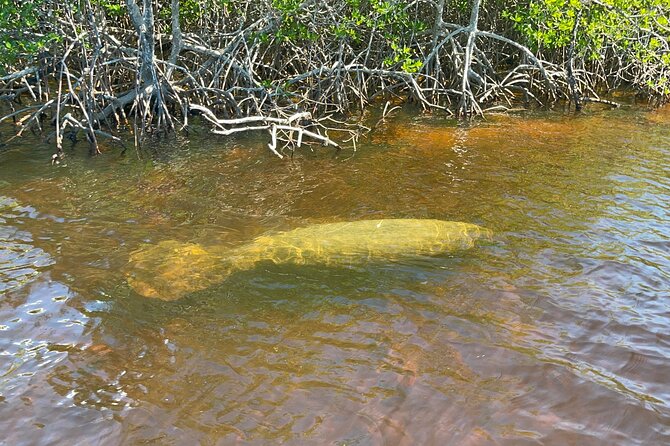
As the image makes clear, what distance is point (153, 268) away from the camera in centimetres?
415

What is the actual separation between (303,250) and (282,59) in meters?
6.06

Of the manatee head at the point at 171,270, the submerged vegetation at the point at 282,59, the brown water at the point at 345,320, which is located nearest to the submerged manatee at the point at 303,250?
the manatee head at the point at 171,270

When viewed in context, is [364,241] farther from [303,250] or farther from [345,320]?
[345,320]

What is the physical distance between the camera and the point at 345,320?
11.6 ft

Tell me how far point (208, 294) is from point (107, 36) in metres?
5.14

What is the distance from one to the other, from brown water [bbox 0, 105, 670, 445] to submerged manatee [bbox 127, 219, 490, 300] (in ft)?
0.47

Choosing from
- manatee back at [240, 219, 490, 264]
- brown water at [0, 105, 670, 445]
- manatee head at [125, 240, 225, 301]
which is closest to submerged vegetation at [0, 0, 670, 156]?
brown water at [0, 105, 670, 445]

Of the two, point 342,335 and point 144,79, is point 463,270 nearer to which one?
point 342,335

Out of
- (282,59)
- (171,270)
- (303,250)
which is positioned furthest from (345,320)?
(282,59)

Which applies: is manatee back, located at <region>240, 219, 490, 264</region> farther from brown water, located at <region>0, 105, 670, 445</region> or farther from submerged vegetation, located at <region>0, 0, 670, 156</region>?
submerged vegetation, located at <region>0, 0, 670, 156</region>

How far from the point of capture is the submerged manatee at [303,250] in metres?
4.06

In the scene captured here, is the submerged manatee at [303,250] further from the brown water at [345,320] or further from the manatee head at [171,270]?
the brown water at [345,320]

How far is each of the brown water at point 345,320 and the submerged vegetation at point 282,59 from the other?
1.53 metres

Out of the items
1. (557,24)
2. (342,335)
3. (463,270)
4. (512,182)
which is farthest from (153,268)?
(557,24)
